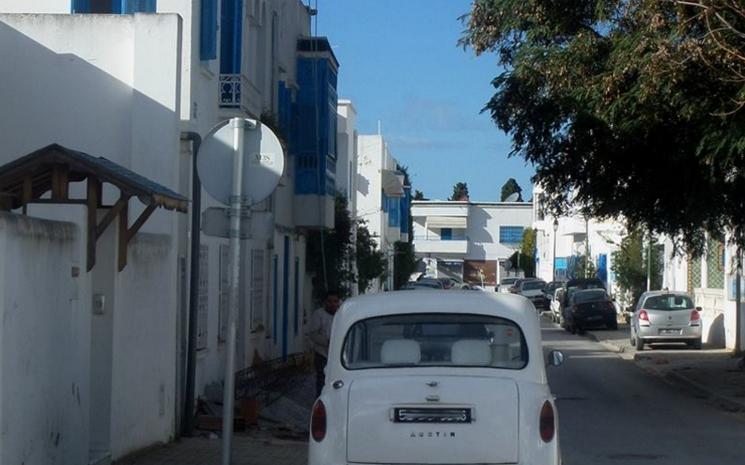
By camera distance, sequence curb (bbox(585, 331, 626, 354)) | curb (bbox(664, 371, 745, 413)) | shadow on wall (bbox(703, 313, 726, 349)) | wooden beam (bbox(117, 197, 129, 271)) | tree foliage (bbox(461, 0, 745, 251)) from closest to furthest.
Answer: wooden beam (bbox(117, 197, 129, 271)) → tree foliage (bbox(461, 0, 745, 251)) → curb (bbox(664, 371, 745, 413)) → shadow on wall (bbox(703, 313, 726, 349)) → curb (bbox(585, 331, 626, 354))

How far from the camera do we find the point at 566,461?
45.9 feet

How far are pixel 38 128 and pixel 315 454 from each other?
7523 millimetres

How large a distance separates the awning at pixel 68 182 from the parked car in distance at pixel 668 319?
24961 mm

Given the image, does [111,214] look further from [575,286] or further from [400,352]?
[575,286]

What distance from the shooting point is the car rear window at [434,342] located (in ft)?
30.5

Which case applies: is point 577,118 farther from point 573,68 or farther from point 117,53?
point 117,53

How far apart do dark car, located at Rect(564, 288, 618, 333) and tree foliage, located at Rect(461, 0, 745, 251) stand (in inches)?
841

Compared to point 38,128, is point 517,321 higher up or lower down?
lower down

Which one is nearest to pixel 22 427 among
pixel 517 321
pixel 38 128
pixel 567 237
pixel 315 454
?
pixel 315 454

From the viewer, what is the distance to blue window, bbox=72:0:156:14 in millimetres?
16906

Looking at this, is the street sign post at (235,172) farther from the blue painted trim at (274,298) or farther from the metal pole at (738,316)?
the metal pole at (738,316)

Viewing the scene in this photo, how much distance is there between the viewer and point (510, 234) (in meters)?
106

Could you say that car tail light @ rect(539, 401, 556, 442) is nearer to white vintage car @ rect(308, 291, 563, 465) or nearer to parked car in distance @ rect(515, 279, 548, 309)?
white vintage car @ rect(308, 291, 563, 465)

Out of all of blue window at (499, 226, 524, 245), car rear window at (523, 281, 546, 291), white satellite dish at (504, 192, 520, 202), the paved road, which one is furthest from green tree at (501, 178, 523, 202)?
the paved road
